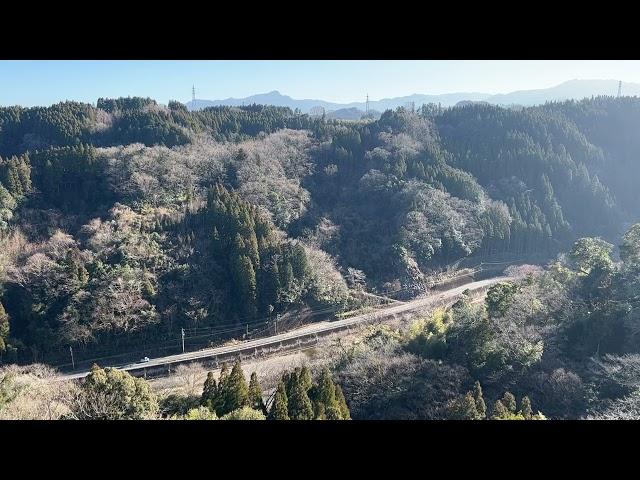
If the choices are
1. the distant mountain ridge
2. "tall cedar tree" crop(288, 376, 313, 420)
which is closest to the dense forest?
"tall cedar tree" crop(288, 376, 313, 420)

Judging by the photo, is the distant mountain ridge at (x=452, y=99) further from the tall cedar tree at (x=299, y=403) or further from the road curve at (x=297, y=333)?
the tall cedar tree at (x=299, y=403)

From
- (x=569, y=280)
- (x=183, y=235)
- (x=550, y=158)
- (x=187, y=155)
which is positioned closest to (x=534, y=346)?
(x=569, y=280)

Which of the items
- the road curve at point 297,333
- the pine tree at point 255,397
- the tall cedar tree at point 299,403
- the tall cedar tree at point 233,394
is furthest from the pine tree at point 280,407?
the road curve at point 297,333

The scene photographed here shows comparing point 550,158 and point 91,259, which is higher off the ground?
point 550,158

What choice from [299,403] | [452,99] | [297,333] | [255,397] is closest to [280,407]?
[299,403]
